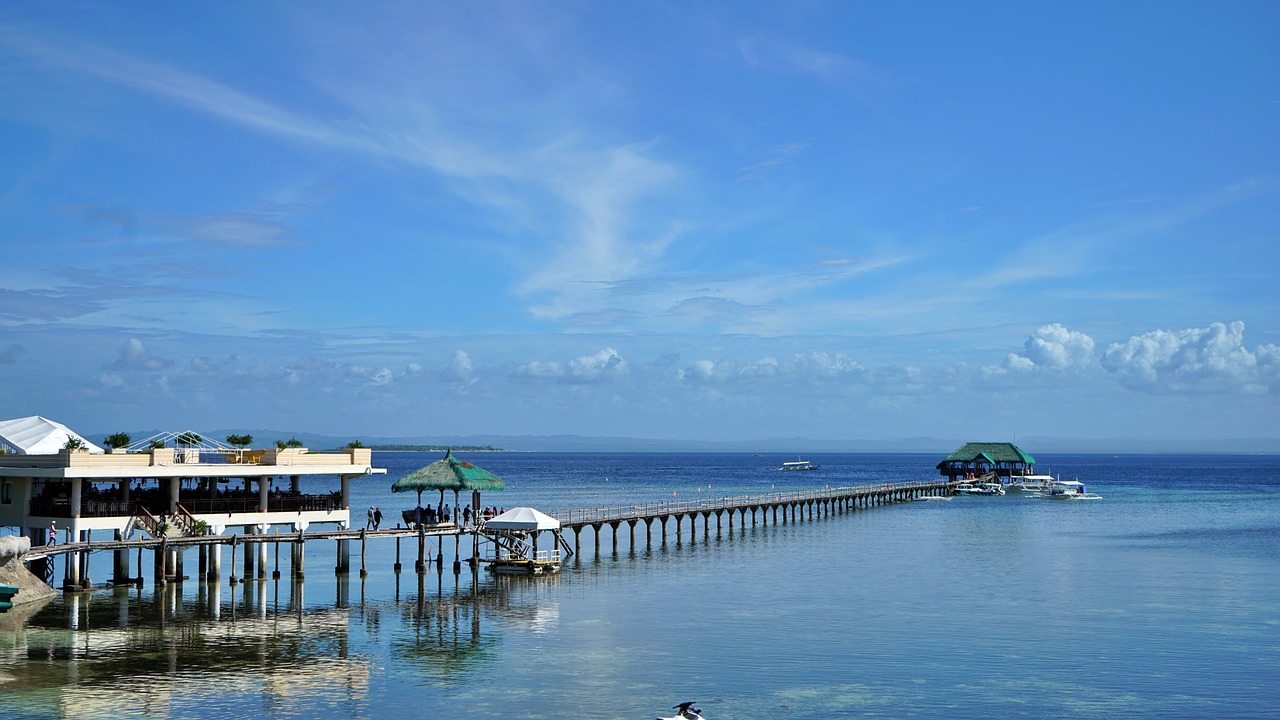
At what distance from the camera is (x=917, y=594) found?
5056 cm

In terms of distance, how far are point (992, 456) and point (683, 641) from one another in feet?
413

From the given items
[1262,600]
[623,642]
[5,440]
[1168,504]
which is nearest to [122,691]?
[623,642]

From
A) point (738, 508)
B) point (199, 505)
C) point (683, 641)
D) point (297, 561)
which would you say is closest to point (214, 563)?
point (199, 505)

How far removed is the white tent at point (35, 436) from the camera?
49781 millimetres

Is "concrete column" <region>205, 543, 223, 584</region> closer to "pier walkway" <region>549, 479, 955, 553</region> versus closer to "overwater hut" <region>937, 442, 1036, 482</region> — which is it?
"pier walkway" <region>549, 479, 955, 553</region>

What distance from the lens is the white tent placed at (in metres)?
49.8

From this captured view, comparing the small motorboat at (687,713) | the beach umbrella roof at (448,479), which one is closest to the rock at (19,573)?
the beach umbrella roof at (448,479)

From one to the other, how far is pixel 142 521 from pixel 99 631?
27.6 ft

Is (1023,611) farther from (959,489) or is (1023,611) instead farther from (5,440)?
(959,489)

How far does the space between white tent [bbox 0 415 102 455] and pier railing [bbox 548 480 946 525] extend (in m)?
23.0

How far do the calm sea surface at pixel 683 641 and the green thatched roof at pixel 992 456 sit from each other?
294ft

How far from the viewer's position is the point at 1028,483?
14800 cm

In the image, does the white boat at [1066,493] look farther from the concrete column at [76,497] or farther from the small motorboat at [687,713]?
the small motorboat at [687,713]

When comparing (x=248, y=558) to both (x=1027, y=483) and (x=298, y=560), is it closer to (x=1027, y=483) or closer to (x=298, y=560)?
(x=298, y=560)
